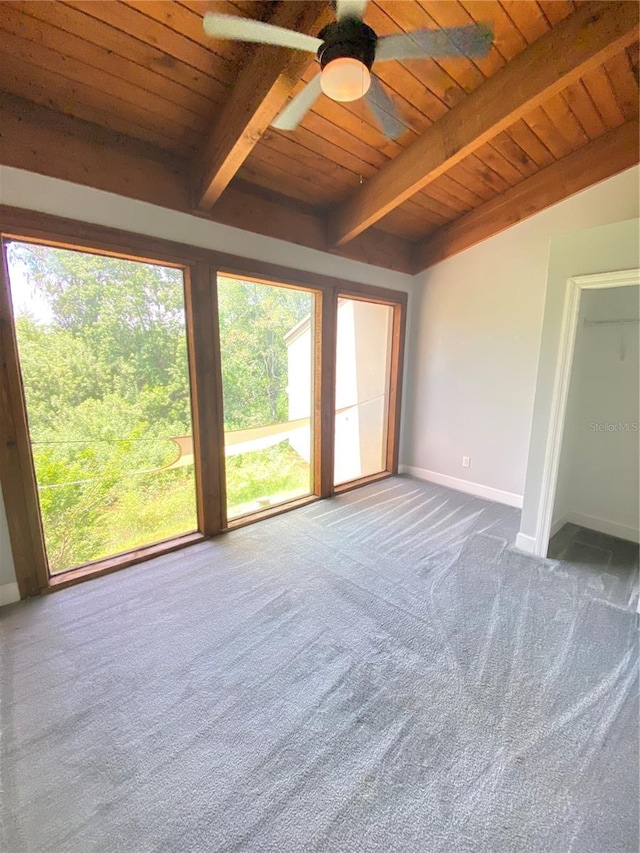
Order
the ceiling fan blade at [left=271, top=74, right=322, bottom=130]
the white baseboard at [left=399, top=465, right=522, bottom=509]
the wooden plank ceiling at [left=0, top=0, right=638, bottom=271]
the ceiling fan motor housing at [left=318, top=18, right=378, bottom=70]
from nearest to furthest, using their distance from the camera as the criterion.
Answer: the ceiling fan motor housing at [left=318, top=18, right=378, bottom=70] → the ceiling fan blade at [left=271, top=74, right=322, bottom=130] → the wooden plank ceiling at [left=0, top=0, right=638, bottom=271] → the white baseboard at [left=399, top=465, right=522, bottom=509]

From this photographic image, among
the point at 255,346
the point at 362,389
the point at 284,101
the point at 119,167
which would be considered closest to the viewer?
the point at 284,101

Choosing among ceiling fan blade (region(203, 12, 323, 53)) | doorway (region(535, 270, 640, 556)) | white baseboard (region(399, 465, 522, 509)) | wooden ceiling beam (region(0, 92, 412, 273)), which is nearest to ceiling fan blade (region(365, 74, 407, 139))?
ceiling fan blade (region(203, 12, 323, 53))

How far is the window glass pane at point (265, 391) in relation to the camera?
9.32 ft

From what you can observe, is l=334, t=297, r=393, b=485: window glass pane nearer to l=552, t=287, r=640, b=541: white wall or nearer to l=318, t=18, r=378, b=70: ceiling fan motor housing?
l=552, t=287, r=640, b=541: white wall

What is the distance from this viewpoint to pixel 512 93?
1931 mm

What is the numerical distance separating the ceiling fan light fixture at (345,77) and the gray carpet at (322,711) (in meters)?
2.36

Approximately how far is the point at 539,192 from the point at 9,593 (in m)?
4.93

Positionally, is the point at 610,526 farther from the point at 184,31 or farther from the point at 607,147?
the point at 184,31

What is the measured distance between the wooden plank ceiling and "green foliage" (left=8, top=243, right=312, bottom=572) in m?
0.54

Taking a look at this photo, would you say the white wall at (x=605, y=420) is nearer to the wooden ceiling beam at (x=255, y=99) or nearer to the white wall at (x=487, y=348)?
the white wall at (x=487, y=348)

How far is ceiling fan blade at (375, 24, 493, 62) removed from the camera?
4.18 ft

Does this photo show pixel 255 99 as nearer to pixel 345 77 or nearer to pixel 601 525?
pixel 345 77

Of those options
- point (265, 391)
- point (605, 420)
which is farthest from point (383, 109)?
point (605, 420)

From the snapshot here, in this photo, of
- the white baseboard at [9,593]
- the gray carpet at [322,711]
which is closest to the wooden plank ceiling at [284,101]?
the white baseboard at [9,593]
